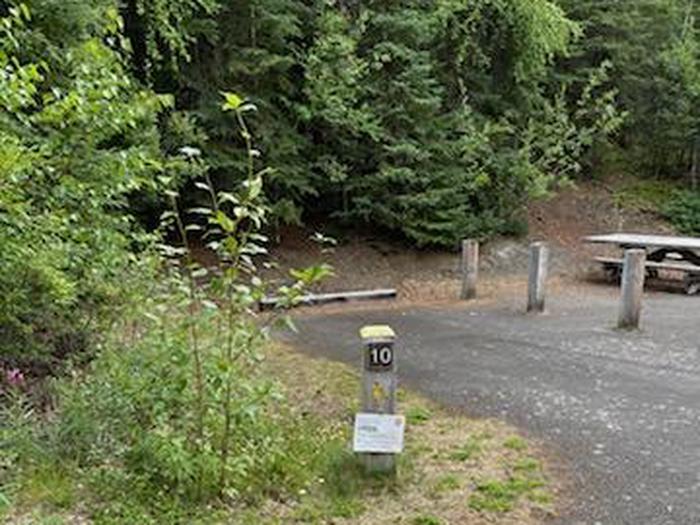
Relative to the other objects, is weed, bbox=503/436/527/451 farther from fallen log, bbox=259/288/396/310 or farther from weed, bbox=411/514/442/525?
fallen log, bbox=259/288/396/310

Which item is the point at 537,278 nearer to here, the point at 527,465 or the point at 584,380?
the point at 584,380

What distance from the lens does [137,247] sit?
20.1ft

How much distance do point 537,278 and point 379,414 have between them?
213 inches

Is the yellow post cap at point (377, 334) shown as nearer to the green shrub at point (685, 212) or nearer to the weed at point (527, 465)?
the weed at point (527, 465)

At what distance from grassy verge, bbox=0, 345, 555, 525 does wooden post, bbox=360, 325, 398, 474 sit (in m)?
0.08

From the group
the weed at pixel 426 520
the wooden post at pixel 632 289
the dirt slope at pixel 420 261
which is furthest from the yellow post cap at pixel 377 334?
the dirt slope at pixel 420 261

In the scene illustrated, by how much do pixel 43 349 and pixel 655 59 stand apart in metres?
14.8

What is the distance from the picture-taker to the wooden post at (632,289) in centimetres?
752

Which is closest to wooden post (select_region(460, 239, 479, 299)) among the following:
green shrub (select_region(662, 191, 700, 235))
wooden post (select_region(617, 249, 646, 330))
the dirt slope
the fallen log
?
the dirt slope

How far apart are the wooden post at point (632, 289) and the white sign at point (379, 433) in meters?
4.69

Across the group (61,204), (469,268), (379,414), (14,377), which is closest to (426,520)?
(379,414)

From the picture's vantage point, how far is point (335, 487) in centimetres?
369

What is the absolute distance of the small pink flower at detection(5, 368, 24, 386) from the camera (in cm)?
410

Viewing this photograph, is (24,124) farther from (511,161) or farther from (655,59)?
(655,59)
